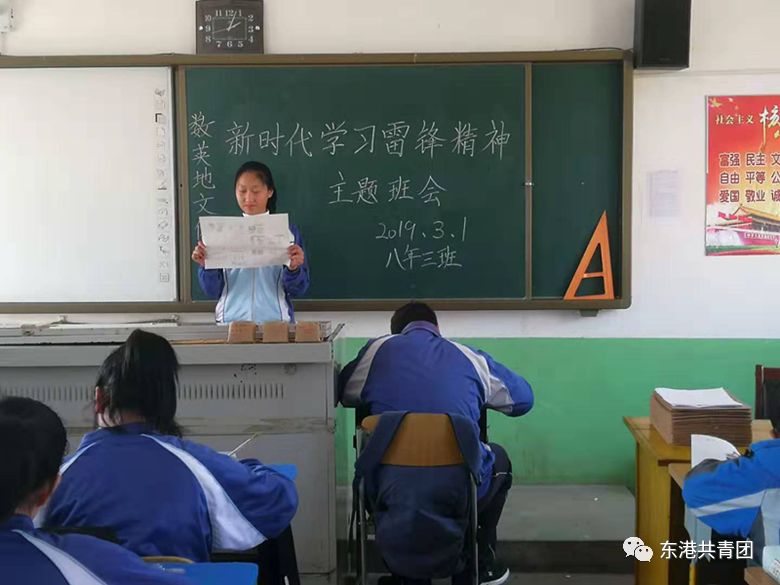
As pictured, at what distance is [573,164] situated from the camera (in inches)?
145

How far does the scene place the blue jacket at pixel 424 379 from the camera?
236 centimetres

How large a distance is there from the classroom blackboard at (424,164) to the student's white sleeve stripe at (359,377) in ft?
4.17

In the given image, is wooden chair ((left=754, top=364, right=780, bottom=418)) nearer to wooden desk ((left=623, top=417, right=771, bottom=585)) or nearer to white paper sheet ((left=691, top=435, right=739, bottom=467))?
wooden desk ((left=623, top=417, right=771, bottom=585))

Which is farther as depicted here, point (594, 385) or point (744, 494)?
point (594, 385)

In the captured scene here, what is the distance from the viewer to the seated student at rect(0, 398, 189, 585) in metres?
1.00

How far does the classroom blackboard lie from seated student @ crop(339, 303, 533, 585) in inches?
44.9

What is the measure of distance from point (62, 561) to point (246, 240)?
66.5 inches

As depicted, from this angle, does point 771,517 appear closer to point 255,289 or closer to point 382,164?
point 255,289

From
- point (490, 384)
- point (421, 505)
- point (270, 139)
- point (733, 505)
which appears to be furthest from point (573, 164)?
point (733, 505)

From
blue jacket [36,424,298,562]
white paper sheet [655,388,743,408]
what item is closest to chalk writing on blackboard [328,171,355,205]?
white paper sheet [655,388,743,408]

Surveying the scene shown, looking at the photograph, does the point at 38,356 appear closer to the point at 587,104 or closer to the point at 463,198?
the point at 463,198

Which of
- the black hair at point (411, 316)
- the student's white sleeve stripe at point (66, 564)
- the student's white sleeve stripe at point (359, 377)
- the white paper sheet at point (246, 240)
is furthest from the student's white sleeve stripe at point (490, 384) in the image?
the student's white sleeve stripe at point (66, 564)

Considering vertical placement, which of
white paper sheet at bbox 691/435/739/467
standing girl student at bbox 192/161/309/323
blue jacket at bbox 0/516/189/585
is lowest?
white paper sheet at bbox 691/435/739/467

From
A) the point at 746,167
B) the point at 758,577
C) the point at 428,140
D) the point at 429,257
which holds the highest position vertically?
the point at 428,140
